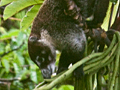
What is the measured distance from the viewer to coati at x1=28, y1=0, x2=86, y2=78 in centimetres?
156

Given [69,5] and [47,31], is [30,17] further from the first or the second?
[69,5]

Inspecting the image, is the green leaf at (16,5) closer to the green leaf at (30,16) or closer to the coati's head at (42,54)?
the green leaf at (30,16)

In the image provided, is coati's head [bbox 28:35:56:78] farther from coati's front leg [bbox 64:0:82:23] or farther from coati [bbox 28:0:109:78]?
coati's front leg [bbox 64:0:82:23]

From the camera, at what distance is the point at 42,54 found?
162 cm

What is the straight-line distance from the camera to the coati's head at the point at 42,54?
158 centimetres

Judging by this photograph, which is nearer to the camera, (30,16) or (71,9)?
(71,9)

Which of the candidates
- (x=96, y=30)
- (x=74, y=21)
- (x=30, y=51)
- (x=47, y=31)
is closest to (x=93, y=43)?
(x=96, y=30)

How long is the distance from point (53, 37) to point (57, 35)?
0.03m

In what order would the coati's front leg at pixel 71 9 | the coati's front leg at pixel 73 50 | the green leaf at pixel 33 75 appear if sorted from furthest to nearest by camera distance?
1. the green leaf at pixel 33 75
2. the coati's front leg at pixel 73 50
3. the coati's front leg at pixel 71 9

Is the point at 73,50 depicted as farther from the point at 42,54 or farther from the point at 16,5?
the point at 16,5

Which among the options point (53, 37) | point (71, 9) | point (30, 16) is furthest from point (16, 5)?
point (71, 9)

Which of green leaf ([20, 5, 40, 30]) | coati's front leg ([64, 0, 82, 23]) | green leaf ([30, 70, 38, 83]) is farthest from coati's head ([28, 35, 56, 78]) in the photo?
green leaf ([30, 70, 38, 83])

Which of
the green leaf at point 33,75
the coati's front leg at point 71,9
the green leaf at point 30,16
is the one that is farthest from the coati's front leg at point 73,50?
the green leaf at point 33,75

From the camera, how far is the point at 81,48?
1.53m
